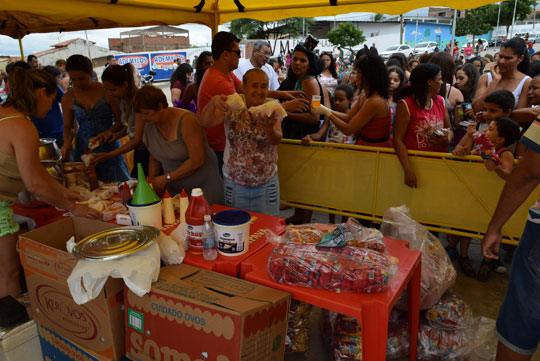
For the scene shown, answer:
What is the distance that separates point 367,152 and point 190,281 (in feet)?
7.98

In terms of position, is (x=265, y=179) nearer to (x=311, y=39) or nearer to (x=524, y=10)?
(x=311, y=39)

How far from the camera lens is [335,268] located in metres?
1.56

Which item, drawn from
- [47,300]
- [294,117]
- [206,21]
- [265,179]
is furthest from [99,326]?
[206,21]

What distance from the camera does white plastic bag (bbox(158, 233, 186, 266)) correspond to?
1.78 meters

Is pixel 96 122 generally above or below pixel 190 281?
above

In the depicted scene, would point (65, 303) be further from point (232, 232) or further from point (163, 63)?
point (163, 63)

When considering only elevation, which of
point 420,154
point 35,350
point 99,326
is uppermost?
point 420,154

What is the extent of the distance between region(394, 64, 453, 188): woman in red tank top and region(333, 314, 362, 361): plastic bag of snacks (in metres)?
1.62

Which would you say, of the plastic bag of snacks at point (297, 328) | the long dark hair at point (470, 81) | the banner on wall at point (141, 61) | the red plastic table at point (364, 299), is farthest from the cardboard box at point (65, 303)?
the banner on wall at point (141, 61)

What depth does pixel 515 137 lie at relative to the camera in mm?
2879

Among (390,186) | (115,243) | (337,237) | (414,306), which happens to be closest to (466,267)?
(390,186)

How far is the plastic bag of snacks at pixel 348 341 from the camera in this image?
220 centimetres

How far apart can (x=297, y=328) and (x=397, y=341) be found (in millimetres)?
646

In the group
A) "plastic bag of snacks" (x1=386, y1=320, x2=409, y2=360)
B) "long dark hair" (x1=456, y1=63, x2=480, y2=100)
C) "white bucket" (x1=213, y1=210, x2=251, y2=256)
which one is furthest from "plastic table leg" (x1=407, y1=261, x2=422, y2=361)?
"long dark hair" (x1=456, y1=63, x2=480, y2=100)
